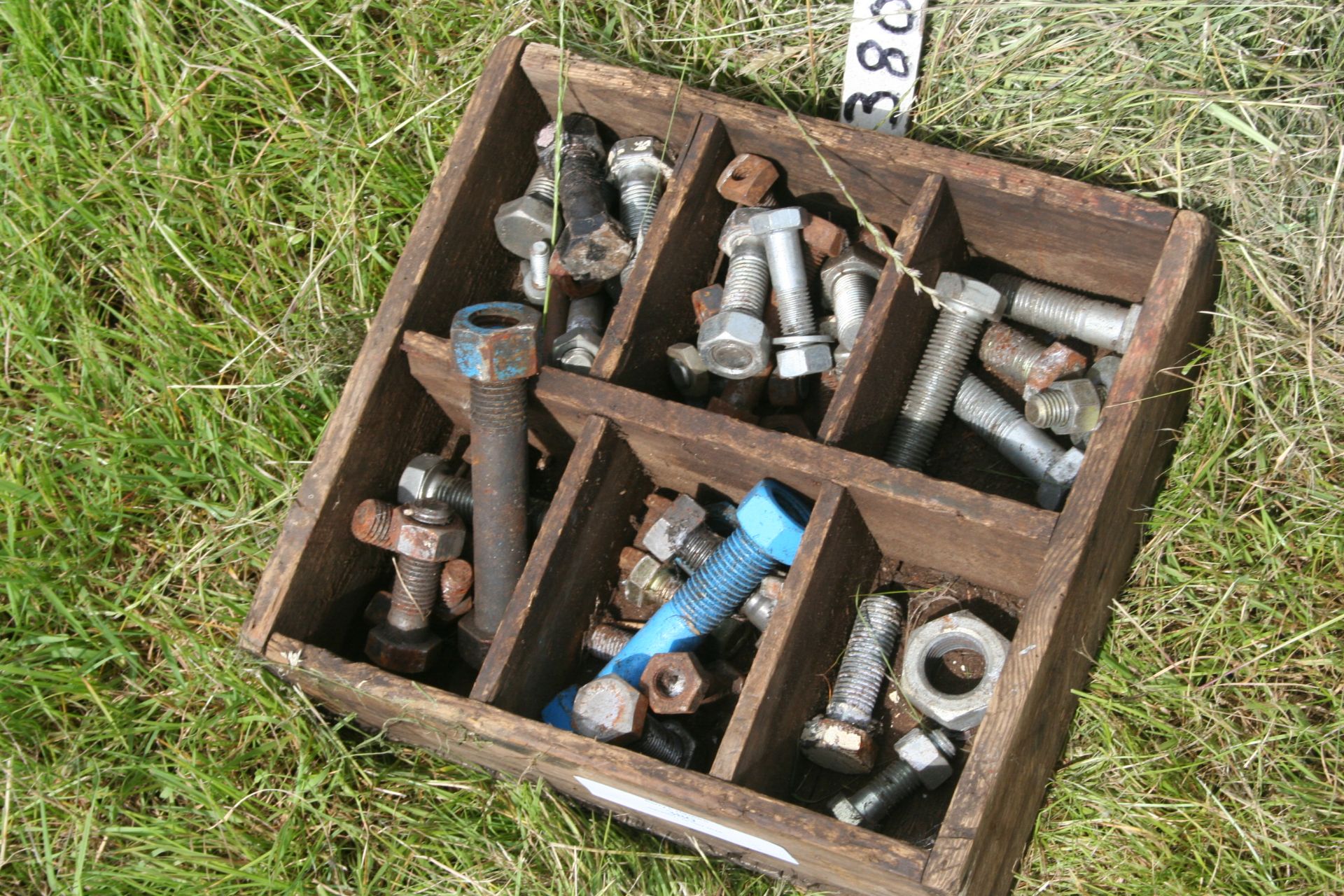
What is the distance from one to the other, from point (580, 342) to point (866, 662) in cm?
96

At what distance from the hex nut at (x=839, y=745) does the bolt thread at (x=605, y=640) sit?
0.44 m

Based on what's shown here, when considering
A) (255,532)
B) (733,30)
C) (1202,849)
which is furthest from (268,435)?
Result: (1202,849)

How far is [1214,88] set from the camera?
2846 millimetres

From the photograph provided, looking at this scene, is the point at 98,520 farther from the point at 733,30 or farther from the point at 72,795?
the point at 733,30

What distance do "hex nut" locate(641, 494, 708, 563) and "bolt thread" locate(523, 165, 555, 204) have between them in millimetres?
840

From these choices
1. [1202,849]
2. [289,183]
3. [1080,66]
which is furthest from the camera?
[289,183]

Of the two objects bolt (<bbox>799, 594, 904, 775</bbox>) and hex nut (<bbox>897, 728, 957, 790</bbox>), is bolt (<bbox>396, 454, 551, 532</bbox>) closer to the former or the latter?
bolt (<bbox>799, 594, 904, 775</bbox>)

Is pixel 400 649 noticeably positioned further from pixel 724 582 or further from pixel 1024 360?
pixel 1024 360

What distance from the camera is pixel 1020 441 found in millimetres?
2854

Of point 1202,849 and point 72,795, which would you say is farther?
point 72,795

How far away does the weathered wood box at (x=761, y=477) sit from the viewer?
7.99 feet

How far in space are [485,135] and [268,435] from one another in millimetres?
946

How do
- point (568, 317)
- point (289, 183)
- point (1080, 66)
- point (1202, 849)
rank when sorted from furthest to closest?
point (289, 183) → point (568, 317) → point (1080, 66) → point (1202, 849)

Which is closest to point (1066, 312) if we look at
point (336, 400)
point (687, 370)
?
point (687, 370)
